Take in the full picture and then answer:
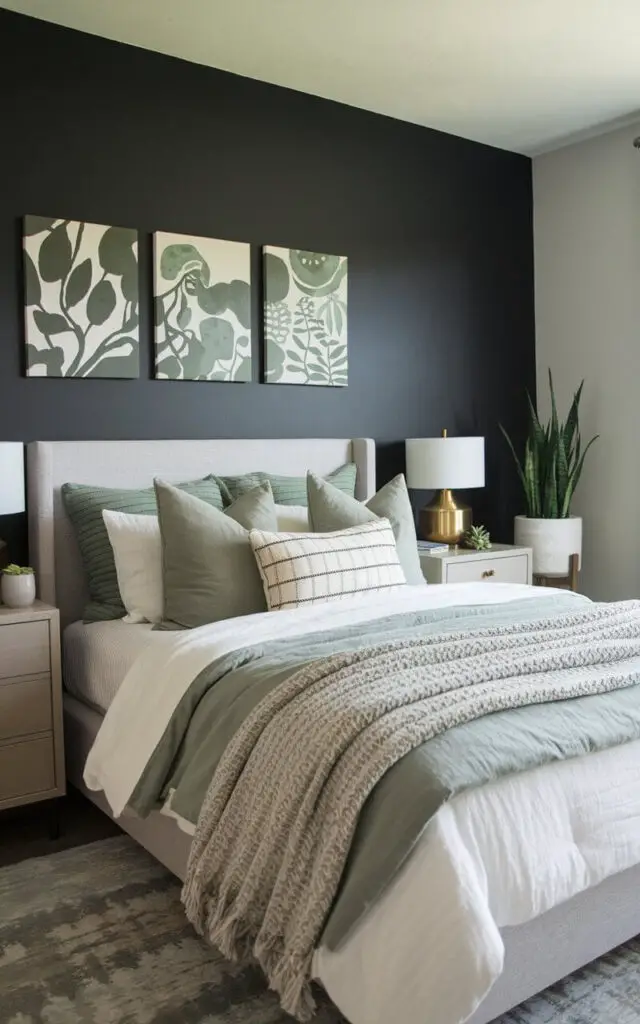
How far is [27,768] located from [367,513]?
1.46 metres

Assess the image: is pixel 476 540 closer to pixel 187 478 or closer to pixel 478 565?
pixel 478 565

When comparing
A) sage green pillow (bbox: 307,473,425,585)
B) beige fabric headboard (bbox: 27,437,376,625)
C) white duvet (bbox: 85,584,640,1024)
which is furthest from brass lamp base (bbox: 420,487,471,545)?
white duvet (bbox: 85,584,640,1024)

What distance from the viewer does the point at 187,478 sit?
3602mm

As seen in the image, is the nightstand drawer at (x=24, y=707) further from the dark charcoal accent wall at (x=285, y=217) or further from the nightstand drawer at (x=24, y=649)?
the dark charcoal accent wall at (x=285, y=217)

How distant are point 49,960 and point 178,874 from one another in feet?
1.21

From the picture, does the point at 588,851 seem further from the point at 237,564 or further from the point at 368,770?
the point at 237,564

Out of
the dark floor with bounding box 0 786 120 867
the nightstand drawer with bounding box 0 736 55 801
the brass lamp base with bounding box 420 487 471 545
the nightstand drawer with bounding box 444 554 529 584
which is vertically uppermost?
the brass lamp base with bounding box 420 487 471 545

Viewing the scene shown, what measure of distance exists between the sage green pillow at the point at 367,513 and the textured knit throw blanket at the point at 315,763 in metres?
1.07

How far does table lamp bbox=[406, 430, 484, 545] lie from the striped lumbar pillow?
1059mm

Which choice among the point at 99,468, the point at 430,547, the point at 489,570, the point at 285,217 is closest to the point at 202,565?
the point at 99,468

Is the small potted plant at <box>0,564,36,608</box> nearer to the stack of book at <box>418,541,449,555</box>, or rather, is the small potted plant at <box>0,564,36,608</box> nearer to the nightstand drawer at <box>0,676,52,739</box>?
the nightstand drawer at <box>0,676,52,739</box>

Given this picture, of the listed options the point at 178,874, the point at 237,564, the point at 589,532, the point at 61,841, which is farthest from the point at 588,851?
the point at 589,532

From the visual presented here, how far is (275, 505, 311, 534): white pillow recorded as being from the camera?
3.42 meters

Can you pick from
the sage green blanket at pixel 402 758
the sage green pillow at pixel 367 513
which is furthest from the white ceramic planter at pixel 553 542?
the sage green blanket at pixel 402 758
